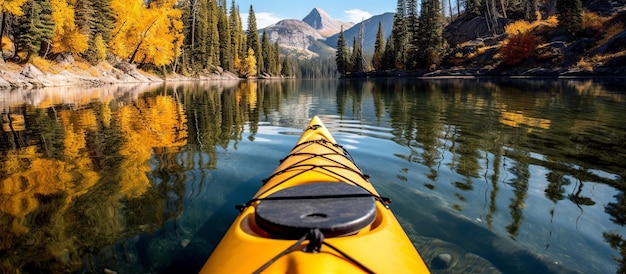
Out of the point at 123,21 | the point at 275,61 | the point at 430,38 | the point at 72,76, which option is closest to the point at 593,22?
the point at 430,38

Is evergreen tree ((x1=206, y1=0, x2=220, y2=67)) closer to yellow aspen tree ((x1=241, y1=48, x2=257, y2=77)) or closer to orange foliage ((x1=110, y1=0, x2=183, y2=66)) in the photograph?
yellow aspen tree ((x1=241, y1=48, x2=257, y2=77))

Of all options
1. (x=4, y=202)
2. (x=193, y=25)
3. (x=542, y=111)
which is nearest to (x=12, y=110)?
(x=4, y=202)

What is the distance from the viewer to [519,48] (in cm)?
4184

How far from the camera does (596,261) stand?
361 centimetres

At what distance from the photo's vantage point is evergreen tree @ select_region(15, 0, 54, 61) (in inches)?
1169

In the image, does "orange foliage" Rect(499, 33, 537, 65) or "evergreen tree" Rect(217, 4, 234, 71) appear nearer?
"orange foliage" Rect(499, 33, 537, 65)

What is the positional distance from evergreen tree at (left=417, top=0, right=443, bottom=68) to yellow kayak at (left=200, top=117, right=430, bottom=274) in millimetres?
58984

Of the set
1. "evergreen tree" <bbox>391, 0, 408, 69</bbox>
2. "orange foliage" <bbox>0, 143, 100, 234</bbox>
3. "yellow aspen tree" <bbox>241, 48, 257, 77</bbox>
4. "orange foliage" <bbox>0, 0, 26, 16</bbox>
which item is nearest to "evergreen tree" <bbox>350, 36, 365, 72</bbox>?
"evergreen tree" <bbox>391, 0, 408, 69</bbox>

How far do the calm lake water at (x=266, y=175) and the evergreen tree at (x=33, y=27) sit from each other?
2450 cm

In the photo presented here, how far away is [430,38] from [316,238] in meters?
62.7

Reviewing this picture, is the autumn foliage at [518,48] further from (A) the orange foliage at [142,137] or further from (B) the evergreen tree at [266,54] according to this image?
(B) the evergreen tree at [266,54]

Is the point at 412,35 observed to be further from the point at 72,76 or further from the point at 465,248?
the point at 465,248

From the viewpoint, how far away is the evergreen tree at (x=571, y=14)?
40875 mm

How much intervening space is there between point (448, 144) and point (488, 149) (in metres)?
0.92
